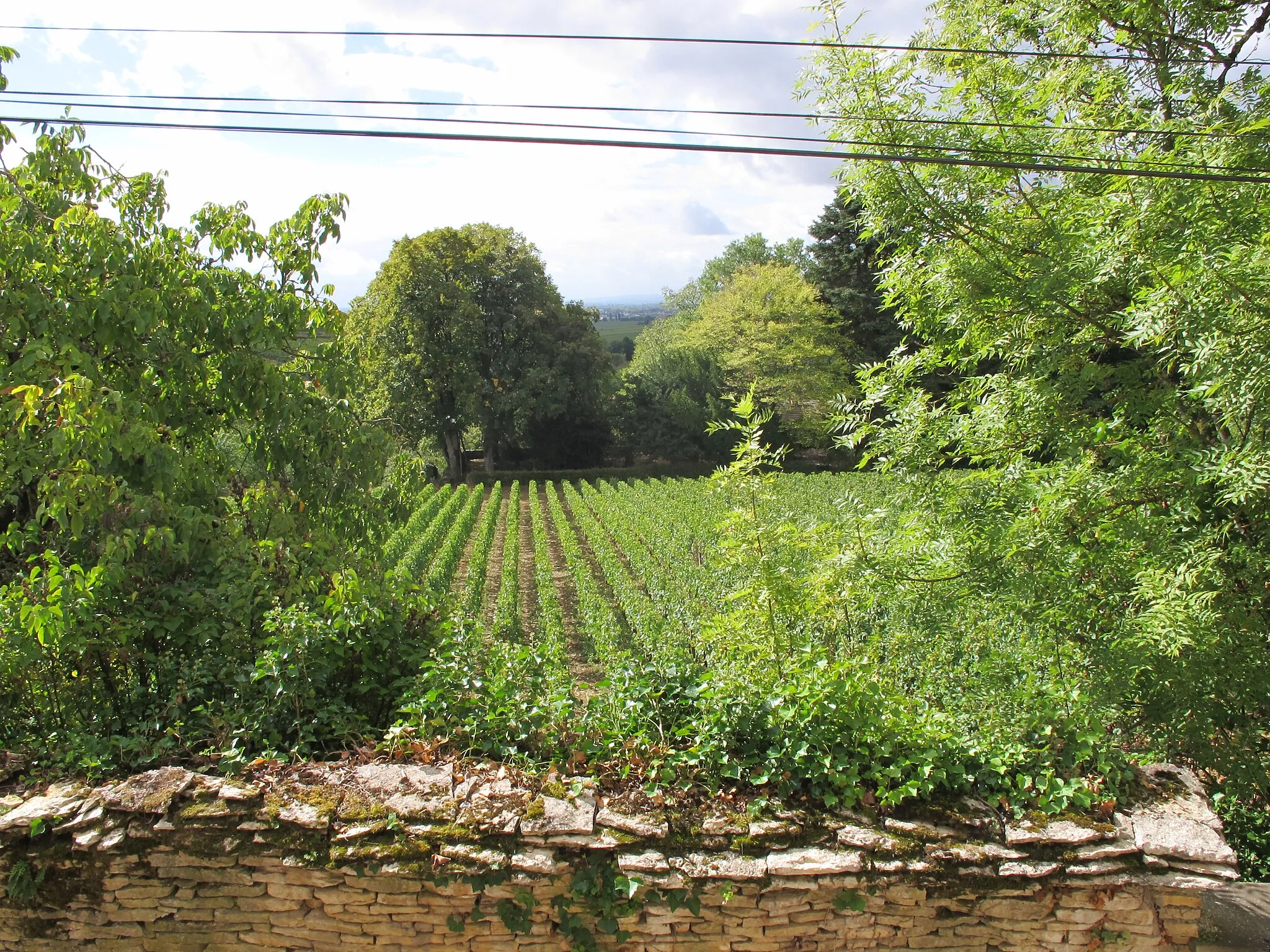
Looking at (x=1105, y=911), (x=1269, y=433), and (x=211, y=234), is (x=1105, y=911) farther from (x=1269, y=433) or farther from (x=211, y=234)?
(x=211, y=234)

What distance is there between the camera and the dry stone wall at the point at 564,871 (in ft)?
11.0

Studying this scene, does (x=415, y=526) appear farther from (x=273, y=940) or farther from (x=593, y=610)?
(x=273, y=940)

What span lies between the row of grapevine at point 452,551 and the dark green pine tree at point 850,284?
1699 centimetres

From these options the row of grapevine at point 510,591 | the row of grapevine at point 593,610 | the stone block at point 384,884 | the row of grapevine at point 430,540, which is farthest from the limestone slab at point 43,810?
the row of grapevine at point 510,591

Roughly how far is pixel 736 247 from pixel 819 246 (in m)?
28.0

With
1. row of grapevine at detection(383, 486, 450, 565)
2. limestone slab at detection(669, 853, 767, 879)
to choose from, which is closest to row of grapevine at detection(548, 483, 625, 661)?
row of grapevine at detection(383, 486, 450, 565)

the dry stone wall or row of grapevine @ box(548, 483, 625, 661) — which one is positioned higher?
the dry stone wall

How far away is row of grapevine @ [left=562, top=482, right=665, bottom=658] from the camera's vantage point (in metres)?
11.4

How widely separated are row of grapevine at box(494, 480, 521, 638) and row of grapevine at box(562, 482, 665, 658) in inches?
72.6

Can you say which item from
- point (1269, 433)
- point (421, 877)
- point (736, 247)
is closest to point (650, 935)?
point (421, 877)

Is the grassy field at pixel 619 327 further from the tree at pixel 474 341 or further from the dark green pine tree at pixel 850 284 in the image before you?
the dark green pine tree at pixel 850 284

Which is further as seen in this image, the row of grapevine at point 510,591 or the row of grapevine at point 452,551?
the row of grapevine at point 452,551

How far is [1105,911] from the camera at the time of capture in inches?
133

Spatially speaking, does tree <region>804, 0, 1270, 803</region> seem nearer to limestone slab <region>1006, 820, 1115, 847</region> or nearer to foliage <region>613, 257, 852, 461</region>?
limestone slab <region>1006, 820, 1115, 847</region>
